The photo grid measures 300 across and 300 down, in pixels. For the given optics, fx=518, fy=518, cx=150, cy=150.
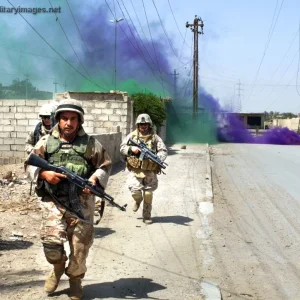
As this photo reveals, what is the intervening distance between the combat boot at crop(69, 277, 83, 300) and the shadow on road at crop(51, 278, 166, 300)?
0.40ft

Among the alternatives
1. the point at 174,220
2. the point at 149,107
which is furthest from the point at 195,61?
the point at 174,220

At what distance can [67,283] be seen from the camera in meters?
4.61

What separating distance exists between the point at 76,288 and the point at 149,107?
1721 centimetres

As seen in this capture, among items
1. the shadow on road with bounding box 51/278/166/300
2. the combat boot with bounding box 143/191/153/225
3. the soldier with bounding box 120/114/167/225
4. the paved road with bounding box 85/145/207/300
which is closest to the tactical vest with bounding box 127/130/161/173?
the soldier with bounding box 120/114/167/225

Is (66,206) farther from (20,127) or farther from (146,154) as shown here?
(20,127)

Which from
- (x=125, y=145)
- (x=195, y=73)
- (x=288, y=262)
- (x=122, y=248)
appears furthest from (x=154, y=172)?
(x=195, y=73)

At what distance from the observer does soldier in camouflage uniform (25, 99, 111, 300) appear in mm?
4098

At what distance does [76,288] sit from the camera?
4195mm

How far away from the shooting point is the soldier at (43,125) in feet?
20.9

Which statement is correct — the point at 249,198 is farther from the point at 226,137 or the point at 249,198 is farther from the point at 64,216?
the point at 226,137

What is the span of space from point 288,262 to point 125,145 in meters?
2.85

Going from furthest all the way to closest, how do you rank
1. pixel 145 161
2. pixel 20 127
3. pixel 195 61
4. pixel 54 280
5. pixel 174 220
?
pixel 195 61 < pixel 20 127 < pixel 174 220 < pixel 145 161 < pixel 54 280

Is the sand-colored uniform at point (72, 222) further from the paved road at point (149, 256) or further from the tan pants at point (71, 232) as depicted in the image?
the paved road at point (149, 256)

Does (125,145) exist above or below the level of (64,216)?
above
